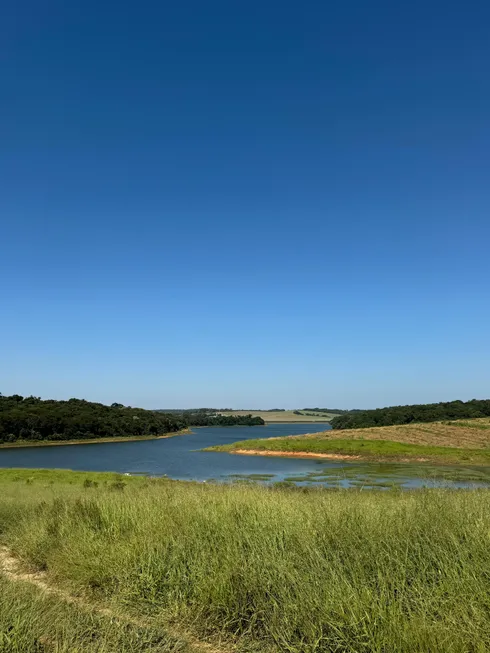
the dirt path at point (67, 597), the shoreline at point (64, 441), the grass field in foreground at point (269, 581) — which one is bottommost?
the shoreline at point (64, 441)

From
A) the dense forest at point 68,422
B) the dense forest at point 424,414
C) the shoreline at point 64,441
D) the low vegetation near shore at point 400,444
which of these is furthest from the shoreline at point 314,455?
the dense forest at point 68,422

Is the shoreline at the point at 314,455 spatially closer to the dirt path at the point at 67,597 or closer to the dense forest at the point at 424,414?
the dense forest at the point at 424,414

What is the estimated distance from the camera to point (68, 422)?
111m

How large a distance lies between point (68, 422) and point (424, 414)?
8257 centimetres

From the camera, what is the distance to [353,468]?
150 ft

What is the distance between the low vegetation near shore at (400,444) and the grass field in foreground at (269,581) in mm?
46695

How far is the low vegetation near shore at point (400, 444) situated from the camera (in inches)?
2058

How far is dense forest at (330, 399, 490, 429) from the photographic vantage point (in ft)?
318

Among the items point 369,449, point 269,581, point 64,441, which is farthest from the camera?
point 64,441

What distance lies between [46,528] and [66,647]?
6.47 m

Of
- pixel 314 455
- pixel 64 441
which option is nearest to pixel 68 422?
pixel 64 441

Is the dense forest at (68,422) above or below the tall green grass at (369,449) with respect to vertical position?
above

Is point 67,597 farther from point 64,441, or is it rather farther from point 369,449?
point 64,441

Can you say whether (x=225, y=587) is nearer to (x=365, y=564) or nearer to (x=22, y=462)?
(x=365, y=564)
